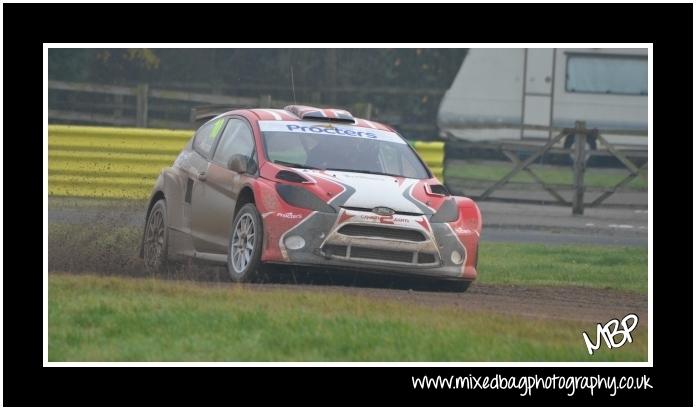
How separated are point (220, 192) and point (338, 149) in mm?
1086

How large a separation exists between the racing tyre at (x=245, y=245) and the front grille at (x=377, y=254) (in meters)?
0.75

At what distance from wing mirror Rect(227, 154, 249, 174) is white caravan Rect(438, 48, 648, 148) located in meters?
17.6

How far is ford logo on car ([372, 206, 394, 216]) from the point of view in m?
11.6

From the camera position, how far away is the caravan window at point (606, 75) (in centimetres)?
2991

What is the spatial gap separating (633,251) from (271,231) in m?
8.04

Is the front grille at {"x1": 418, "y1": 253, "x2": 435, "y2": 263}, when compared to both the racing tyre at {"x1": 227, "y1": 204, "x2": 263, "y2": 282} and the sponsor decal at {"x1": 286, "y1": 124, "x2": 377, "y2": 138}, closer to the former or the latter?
the racing tyre at {"x1": 227, "y1": 204, "x2": 263, "y2": 282}

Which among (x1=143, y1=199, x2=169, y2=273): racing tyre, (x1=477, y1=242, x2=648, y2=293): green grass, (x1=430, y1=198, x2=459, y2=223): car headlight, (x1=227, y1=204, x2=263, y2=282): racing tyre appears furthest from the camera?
(x1=477, y1=242, x2=648, y2=293): green grass

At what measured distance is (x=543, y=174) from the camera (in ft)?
108

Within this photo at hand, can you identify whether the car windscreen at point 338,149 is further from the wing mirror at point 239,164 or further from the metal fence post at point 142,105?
the metal fence post at point 142,105

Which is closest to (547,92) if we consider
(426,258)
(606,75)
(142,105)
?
(606,75)

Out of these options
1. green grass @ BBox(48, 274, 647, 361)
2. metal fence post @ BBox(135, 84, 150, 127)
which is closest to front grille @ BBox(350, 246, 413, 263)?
green grass @ BBox(48, 274, 647, 361)

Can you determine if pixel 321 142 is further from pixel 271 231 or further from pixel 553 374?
pixel 553 374

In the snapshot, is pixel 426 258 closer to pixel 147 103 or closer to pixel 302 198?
pixel 302 198

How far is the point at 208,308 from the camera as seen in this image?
1020 centimetres
